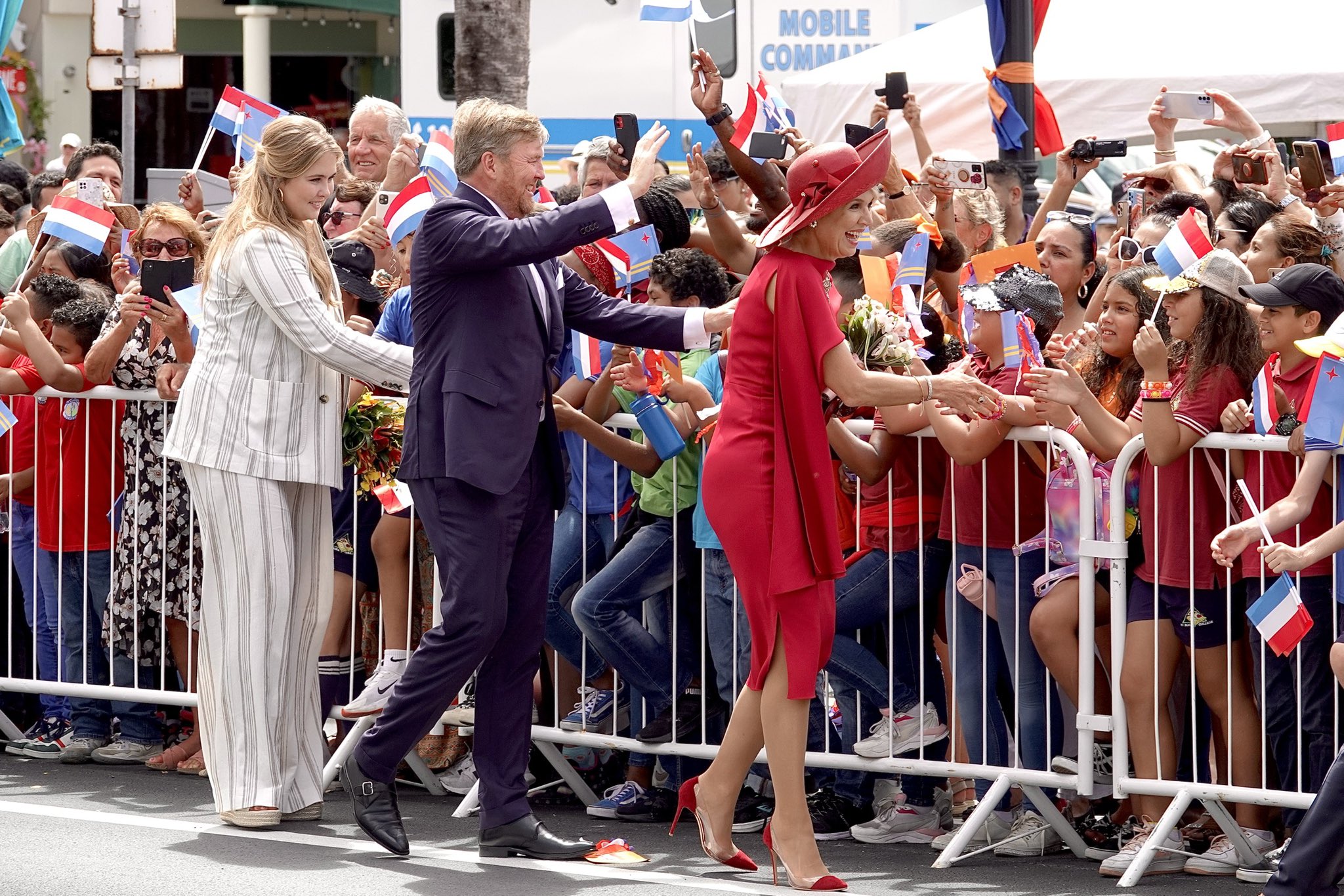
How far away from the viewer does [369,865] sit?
5.90 m

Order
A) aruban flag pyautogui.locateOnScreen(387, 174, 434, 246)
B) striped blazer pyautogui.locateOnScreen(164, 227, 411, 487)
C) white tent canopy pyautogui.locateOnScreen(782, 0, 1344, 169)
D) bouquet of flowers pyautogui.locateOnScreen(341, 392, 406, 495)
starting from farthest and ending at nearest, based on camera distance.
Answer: white tent canopy pyautogui.locateOnScreen(782, 0, 1344, 169) → aruban flag pyautogui.locateOnScreen(387, 174, 434, 246) → bouquet of flowers pyautogui.locateOnScreen(341, 392, 406, 495) → striped blazer pyautogui.locateOnScreen(164, 227, 411, 487)

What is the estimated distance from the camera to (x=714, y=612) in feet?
21.6

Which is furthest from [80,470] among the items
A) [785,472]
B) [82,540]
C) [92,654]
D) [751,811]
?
[785,472]

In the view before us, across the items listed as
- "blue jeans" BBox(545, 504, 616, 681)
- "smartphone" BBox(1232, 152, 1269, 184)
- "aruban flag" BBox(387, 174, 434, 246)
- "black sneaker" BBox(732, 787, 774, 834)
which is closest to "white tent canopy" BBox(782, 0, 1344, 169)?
"smartphone" BBox(1232, 152, 1269, 184)

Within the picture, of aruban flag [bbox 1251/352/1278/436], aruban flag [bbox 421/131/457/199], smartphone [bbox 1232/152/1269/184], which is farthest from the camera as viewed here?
smartphone [bbox 1232/152/1269/184]

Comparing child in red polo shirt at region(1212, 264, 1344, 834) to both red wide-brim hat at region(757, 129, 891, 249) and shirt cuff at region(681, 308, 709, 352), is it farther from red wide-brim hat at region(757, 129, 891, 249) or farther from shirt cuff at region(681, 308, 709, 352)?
shirt cuff at region(681, 308, 709, 352)

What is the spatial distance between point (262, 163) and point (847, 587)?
237cm

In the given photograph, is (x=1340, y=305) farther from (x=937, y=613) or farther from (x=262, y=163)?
(x=262, y=163)

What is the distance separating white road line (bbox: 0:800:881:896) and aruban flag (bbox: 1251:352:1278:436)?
5.99 feet

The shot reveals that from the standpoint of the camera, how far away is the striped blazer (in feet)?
20.3

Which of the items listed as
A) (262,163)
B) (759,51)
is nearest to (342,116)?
(759,51)

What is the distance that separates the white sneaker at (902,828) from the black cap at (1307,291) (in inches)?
80.1

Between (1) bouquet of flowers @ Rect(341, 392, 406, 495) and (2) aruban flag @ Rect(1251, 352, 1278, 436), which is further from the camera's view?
(1) bouquet of flowers @ Rect(341, 392, 406, 495)

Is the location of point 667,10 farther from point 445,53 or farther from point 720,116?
point 445,53
